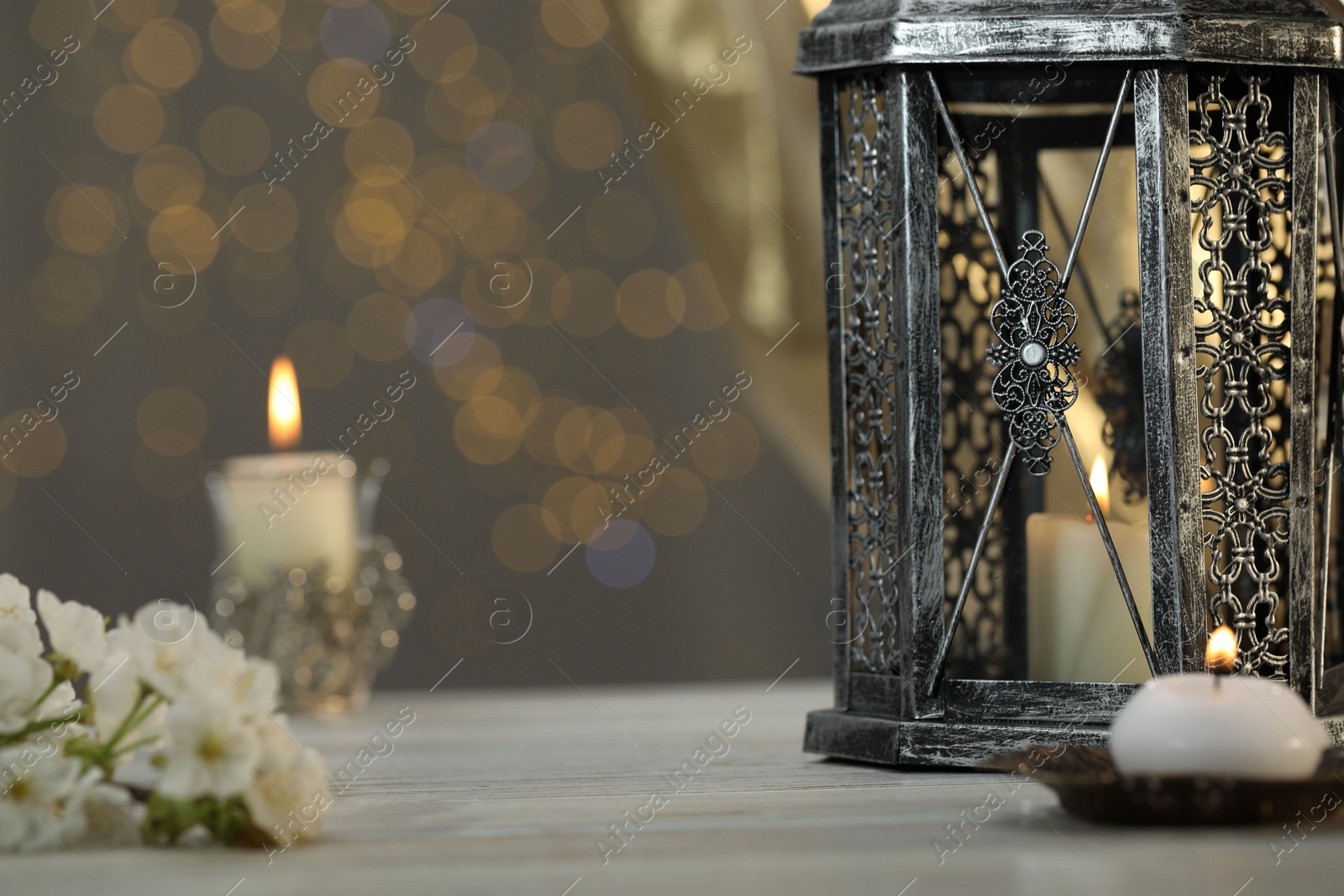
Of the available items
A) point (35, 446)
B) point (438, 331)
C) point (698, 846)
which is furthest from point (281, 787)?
point (35, 446)

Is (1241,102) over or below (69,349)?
over

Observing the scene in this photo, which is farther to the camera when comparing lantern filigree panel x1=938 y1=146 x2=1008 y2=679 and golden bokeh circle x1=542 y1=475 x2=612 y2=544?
golden bokeh circle x1=542 y1=475 x2=612 y2=544

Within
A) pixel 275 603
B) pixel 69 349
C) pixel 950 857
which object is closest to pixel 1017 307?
pixel 950 857

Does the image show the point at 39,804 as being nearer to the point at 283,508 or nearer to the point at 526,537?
the point at 283,508

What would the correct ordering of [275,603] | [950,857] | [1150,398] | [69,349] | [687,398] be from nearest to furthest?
[950,857]
[1150,398]
[275,603]
[69,349]
[687,398]

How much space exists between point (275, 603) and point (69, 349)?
3.80ft

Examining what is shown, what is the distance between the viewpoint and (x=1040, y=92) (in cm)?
61

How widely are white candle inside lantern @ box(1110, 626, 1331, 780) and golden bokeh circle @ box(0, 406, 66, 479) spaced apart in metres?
1.67

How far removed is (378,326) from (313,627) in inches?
43.3

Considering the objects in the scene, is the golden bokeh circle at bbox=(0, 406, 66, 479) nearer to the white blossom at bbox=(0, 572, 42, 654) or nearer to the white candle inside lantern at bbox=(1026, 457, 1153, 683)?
the white blossom at bbox=(0, 572, 42, 654)

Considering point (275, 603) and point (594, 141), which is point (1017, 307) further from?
point (594, 141)

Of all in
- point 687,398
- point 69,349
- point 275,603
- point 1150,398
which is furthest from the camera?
point 687,398

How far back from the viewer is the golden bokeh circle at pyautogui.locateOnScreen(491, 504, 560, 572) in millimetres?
1952

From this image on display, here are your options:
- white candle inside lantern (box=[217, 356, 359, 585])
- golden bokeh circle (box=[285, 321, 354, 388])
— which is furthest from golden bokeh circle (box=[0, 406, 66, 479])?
white candle inside lantern (box=[217, 356, 359, 585])
